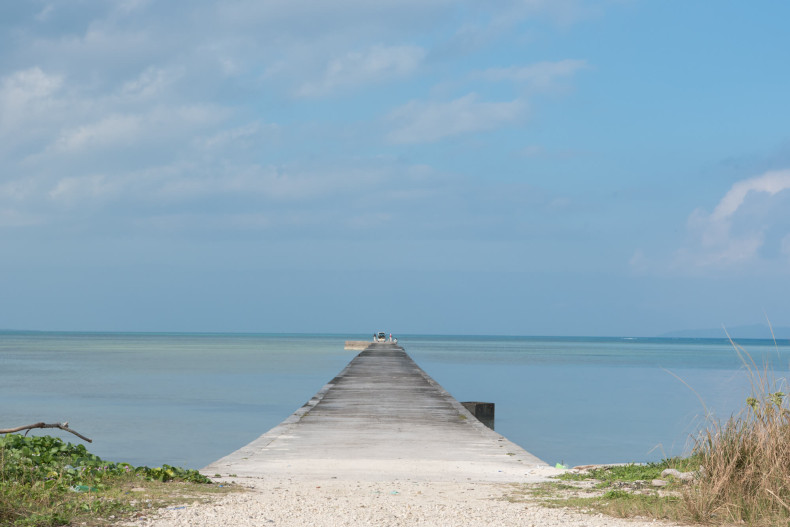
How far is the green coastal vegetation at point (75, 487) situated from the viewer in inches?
217

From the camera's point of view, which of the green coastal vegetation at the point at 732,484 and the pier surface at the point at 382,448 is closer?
the green coastal vegetation at the point at 732,484

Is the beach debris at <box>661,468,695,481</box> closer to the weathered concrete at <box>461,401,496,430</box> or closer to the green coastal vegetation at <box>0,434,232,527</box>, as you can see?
the green coastal vegetation at <box>0,434,232,527</box>

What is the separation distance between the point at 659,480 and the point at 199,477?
417cm

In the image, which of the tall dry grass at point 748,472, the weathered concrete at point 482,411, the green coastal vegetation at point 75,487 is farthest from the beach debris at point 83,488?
the weathered concrete at point 482,411

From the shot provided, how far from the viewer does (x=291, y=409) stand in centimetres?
2772

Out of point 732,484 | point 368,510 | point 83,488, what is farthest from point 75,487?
point 732,484

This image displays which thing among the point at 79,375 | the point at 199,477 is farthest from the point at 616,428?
the point at 79,375

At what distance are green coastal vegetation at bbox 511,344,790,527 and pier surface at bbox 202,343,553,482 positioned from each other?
5.59 feet

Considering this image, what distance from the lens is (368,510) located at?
6320mm

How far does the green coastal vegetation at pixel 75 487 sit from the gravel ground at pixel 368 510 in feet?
1.06

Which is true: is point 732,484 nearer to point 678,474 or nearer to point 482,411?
point 678,474

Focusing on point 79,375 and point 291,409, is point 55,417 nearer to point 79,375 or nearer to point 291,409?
point 291,409

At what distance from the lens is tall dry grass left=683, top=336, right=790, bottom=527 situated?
5988mm

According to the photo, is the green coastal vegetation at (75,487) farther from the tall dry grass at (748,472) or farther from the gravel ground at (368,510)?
the tall dry grass at (748,472)
